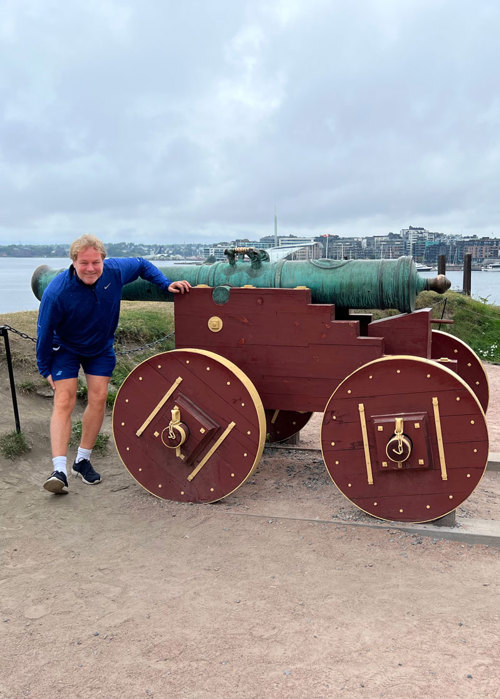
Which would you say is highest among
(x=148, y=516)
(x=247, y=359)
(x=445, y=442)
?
(x=247, y=359)

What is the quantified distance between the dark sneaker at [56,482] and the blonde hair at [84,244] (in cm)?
119

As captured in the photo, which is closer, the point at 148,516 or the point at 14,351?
the point at 148,516

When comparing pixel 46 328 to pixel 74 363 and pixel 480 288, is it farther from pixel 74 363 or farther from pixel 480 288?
pixel 480 288

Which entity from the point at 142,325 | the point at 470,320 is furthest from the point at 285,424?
the point at 470,320

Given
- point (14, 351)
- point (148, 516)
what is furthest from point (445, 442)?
point (14, 351)

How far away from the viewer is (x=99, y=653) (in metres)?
2.30

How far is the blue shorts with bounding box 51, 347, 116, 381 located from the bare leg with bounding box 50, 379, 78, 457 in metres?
0.04

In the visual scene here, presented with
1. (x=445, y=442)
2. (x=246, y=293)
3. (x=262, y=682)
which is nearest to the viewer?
(x=262, y=682)

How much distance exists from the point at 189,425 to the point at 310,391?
0.68 meters

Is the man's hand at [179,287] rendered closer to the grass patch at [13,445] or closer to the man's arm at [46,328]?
the man's arm at [46,328]

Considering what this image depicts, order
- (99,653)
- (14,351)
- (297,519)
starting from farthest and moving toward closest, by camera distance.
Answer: (14,351) < (297,519) < (99,653)

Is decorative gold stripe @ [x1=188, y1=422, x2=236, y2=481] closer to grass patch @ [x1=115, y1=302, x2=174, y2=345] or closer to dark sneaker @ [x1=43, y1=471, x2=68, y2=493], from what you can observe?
dark sneaker @ [x1=43, y1=471, x2=68, y2=493]

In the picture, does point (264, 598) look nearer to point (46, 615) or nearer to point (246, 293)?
point (46, 615)

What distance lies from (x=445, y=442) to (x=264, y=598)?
1.13 meters
